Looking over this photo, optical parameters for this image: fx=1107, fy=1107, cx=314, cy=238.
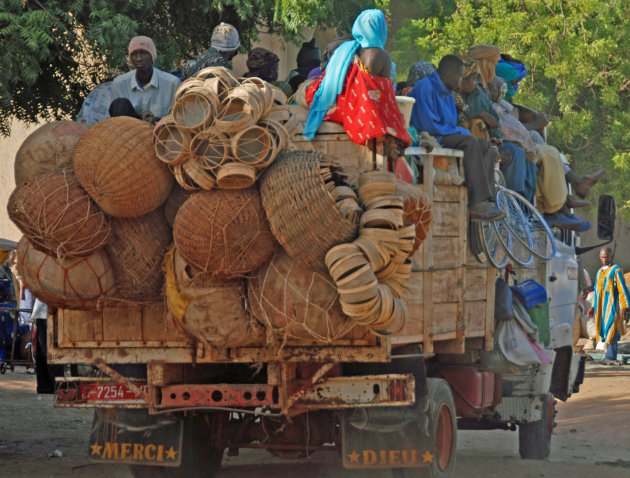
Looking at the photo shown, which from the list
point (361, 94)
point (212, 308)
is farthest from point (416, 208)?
point (212, 308)

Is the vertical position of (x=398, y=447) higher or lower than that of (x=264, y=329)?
lower

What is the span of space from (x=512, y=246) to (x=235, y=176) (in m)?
3.61

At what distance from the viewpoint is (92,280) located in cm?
584

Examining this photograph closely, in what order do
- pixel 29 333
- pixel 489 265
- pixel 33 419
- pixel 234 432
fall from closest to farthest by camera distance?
pixel 234 432
pixel 489 265
pixel 33 419
pixel 29 333

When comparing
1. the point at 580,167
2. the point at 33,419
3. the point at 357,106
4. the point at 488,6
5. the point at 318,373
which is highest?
the point at 488,6

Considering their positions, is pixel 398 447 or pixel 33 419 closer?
pixel 398 447

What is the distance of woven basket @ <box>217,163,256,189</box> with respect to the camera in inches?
213

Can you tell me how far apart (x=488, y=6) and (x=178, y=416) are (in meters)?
16.3

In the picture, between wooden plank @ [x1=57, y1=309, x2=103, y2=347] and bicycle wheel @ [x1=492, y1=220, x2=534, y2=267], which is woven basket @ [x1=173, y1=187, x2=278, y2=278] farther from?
bicycle wheel @ [x1=492, y1=220, x2=534, y2=267]

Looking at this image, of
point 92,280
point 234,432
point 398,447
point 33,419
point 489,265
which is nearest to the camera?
point 92,280

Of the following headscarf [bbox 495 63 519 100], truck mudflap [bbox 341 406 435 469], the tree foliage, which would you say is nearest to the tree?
headscarf [bbox 495 63 519 100]

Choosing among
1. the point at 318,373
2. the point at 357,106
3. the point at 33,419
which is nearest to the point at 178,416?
the point at 318,373

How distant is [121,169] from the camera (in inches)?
223

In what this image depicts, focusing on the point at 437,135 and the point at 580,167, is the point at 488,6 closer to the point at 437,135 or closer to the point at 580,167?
the point at 580,167
